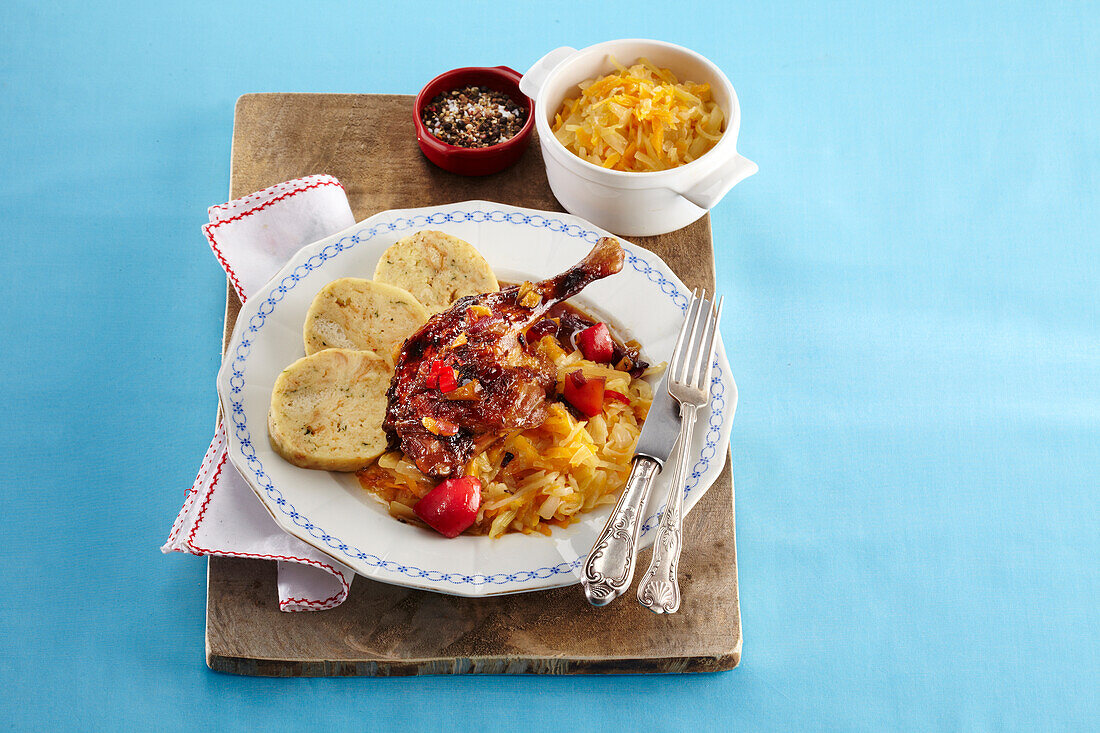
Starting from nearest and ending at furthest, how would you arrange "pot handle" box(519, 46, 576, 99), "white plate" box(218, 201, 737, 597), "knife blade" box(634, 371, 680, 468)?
"white plate" box(218, 201, 737, 597)
"knife blade" box(634, 371, 680, 468)
"pot handle" box(519, 46, 576, 99)

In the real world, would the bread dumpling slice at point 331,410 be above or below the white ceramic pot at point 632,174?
below

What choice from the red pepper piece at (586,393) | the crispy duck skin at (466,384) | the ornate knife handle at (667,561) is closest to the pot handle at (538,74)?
the crispy duck skin at (466,384)

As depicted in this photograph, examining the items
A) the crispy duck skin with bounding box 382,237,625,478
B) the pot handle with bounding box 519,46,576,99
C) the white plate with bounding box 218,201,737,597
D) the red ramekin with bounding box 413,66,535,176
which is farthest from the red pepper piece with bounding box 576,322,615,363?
the pot handle with bounding box 519,46,576,99

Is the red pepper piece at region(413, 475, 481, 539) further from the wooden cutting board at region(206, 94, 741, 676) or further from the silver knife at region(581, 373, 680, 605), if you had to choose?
the silver knife at region(581, 373, 680, 605)

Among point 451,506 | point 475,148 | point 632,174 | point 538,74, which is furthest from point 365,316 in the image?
point 538,74

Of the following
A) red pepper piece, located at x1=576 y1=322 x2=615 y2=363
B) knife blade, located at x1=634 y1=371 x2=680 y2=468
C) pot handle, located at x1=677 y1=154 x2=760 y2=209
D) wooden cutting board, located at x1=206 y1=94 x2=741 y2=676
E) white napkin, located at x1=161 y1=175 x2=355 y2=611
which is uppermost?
pot handle, located at x1=677 y1=154 x2=760 y2=209

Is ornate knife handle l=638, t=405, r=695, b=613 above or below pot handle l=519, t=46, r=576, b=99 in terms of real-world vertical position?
below

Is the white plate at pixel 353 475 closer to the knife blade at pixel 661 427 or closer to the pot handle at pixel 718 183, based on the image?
the knife blade at pixel 661 427

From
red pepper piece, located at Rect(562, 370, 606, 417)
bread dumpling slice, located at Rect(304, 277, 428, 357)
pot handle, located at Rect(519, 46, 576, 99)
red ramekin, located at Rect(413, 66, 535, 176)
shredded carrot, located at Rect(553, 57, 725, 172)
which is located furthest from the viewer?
red ramekin, located at Rect(413, 66, 535, 176)
